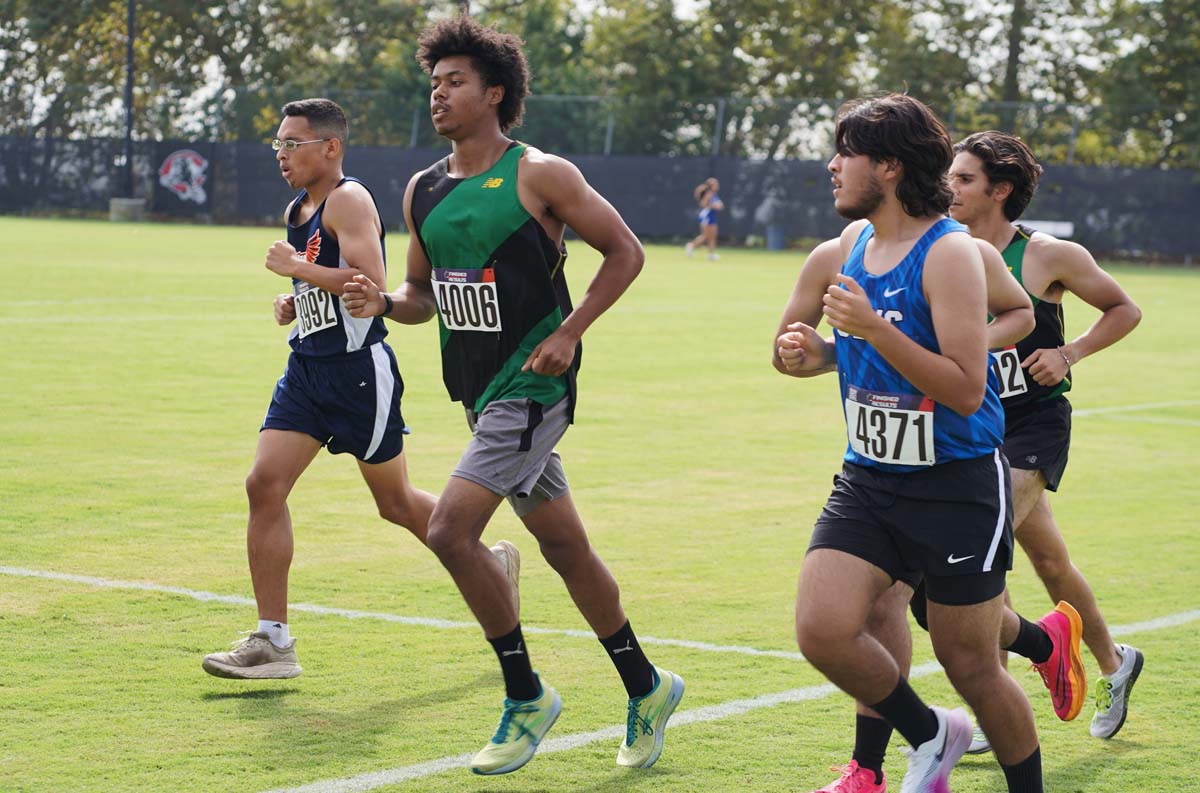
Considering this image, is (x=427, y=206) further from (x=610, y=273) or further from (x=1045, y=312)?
(x=1045, y=312)

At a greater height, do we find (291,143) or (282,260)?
(291,143)

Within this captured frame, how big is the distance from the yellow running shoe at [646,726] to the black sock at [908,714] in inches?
37.5

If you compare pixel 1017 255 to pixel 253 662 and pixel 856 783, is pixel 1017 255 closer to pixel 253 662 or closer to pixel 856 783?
pixel 856 783

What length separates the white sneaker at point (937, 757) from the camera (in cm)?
466

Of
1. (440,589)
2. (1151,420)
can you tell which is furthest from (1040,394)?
(1151,420)

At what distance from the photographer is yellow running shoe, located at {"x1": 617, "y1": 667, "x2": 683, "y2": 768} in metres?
5.36

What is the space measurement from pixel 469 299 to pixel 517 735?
1375mm

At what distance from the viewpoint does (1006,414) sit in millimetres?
5957

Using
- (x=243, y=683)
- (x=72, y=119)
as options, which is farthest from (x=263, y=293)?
(x=72, y=119)

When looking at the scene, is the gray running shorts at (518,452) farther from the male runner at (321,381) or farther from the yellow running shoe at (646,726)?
the male runner at (321,381)

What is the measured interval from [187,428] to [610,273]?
724 centimetres

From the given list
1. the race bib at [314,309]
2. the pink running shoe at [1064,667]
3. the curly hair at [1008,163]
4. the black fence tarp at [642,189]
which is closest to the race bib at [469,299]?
the race bib at [314,309]

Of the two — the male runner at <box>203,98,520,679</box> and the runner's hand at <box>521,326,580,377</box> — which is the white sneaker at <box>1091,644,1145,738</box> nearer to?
the runner's hand at <box>521,326,580,377</box>

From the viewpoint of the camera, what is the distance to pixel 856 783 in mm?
4844
